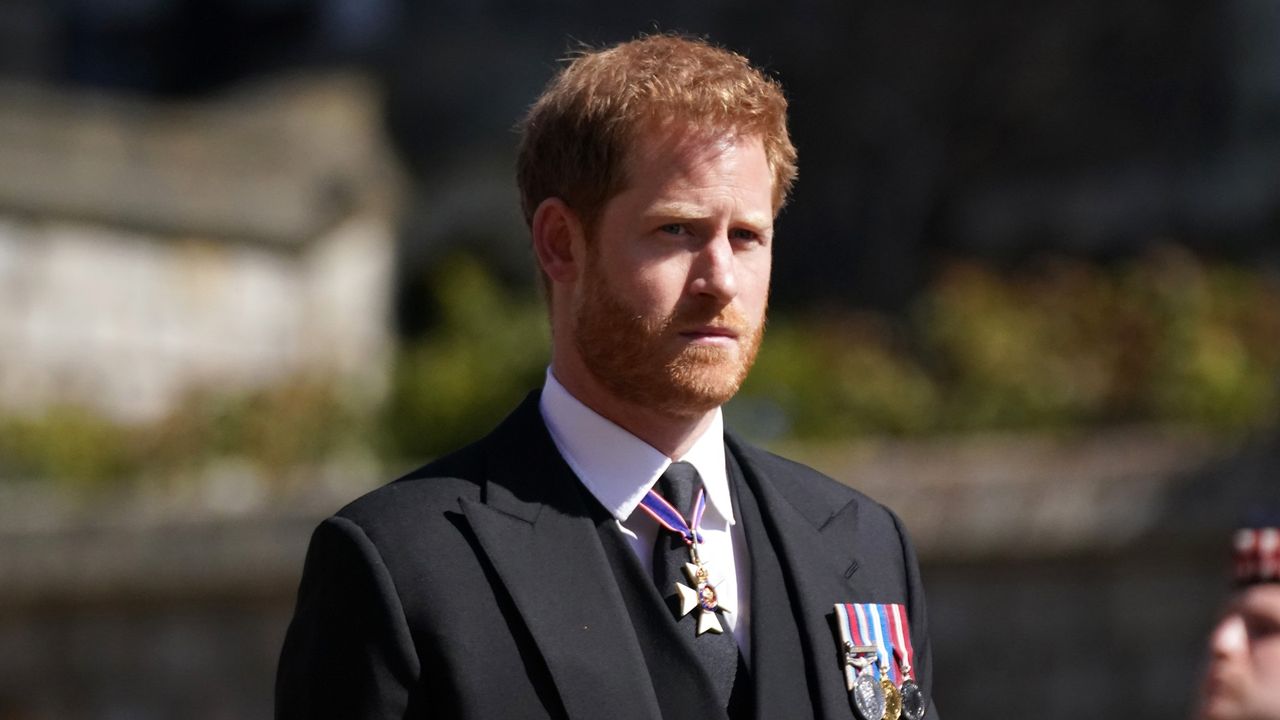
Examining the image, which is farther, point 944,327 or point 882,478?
point 944,327

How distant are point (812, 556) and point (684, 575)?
24 centimetres

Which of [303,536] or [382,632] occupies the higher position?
[382,632]

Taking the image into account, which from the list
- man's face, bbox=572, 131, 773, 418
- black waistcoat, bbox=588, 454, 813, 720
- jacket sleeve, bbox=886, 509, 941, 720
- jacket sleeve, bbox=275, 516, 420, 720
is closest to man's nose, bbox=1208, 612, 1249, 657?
jacket sleeve, bbox=886, 509, 941, 720

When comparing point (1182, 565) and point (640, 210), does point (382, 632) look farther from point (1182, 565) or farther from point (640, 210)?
point (1182, 565)

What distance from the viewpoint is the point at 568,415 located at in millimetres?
3078

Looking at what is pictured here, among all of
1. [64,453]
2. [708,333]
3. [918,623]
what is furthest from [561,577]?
[64,453]

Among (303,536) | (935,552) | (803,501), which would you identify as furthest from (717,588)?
(303,536)

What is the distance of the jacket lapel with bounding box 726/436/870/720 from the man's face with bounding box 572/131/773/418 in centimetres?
26

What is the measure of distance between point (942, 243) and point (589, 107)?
37.2 feet

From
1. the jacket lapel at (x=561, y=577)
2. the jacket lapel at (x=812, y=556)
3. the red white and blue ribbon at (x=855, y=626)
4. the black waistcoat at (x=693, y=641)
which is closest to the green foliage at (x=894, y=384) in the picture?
the jacket lapel at (x=812, y=556)

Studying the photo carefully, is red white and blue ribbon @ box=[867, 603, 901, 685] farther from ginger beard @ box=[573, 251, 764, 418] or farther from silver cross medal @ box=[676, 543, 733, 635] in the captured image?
ginger beard @ box=[573, 251, 764, 418]

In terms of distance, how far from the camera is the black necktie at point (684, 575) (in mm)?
2951

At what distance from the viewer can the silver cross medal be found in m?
2.96

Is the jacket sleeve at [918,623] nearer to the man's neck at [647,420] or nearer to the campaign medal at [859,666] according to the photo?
the campaign medal at [859,666]
